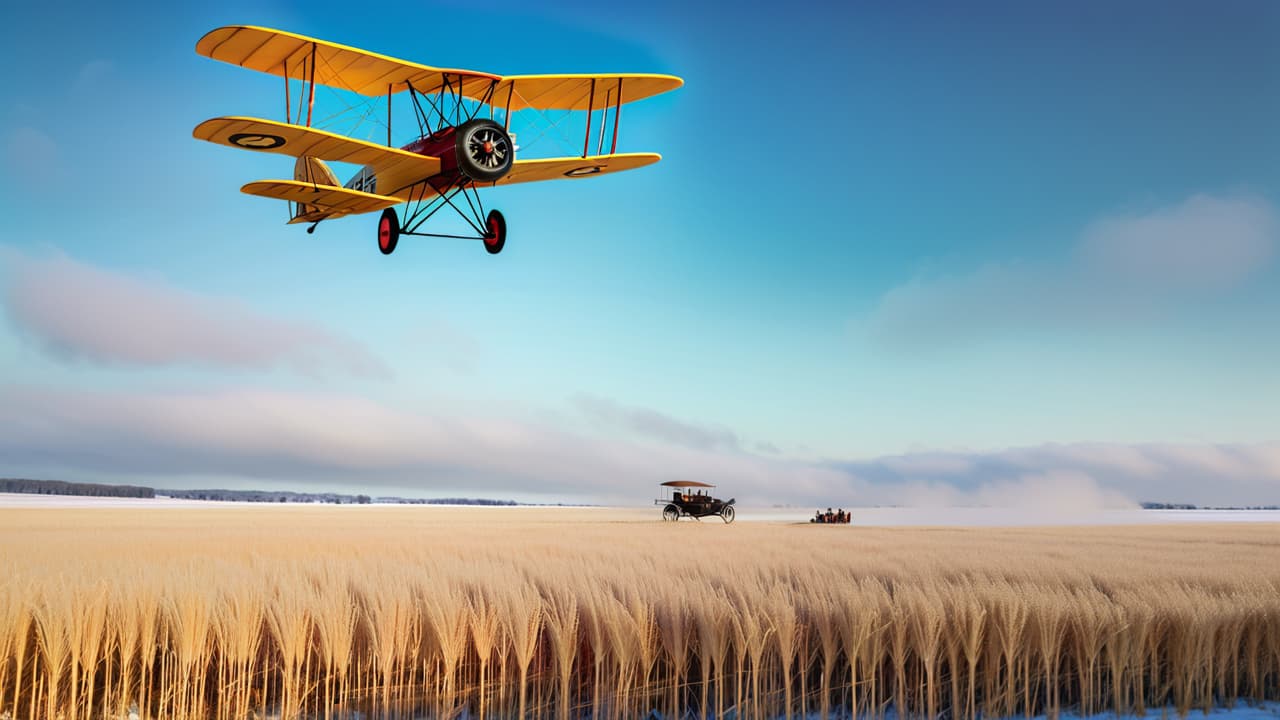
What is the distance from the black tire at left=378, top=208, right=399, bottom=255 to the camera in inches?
647

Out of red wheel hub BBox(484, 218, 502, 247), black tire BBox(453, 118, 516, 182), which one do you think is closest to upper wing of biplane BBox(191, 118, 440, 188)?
black tire BBox(453, 118, 516, 182)

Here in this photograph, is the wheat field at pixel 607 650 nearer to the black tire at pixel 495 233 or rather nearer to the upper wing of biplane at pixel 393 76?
the black tire at pixel 495 233

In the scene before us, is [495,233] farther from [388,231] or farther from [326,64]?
[326,64]

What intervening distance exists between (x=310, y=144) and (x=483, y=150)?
294 cm

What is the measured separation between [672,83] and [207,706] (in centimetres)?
1510

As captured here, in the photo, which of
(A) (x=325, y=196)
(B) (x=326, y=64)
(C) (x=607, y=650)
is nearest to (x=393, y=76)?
(B) (x=326, y=64)

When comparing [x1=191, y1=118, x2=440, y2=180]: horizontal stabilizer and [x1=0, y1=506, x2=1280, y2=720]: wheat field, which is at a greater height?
[x1=191, y1=118, x2=440, y2=180]: horizontal stabilizer

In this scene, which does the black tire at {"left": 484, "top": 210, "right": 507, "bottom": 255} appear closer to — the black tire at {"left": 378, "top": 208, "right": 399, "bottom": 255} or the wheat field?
the black tire at {"left": 378, "top": 208, "right": 399, "bottom": 255}

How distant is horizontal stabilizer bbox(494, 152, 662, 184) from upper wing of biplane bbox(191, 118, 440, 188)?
187 centimetres

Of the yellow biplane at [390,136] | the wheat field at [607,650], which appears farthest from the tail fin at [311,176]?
the wheat field at [607,650]

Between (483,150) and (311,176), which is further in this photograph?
(311,176)

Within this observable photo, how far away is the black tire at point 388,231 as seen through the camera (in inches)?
647

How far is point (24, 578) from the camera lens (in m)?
11.9

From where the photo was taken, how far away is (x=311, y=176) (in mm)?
20781
